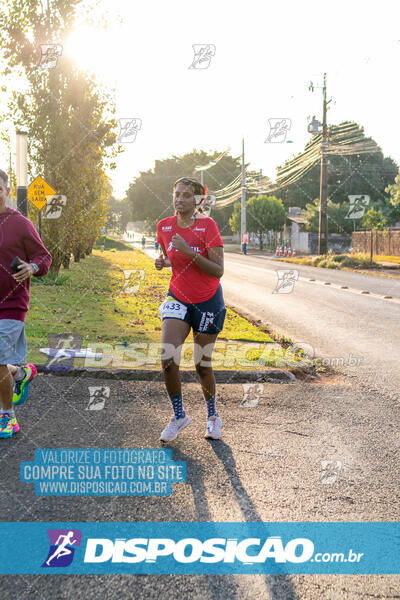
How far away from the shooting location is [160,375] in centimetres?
620

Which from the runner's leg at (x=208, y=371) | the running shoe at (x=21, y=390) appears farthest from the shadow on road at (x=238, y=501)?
the running shoe at (x=21, y=390)

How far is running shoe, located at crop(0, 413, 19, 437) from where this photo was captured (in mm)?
4293

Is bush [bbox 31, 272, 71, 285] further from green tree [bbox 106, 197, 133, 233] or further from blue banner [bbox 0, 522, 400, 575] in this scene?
green tree [bbox 106, 197, 133, 233]

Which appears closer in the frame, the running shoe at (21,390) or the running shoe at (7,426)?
the running shoe at (7,426)

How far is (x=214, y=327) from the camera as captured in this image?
4.36m

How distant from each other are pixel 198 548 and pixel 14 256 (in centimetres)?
251

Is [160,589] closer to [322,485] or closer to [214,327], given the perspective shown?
[322,485]

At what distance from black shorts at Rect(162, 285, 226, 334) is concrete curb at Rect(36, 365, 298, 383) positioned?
6.45 ft

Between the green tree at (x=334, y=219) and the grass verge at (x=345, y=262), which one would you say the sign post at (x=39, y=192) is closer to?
the grass verge at (x=345, y=262)

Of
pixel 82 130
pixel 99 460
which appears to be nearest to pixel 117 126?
pixel 82 130

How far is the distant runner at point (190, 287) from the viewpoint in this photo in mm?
4246

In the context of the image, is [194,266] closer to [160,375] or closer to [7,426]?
[7,426]

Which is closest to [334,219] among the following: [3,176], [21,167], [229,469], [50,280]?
[50,280]

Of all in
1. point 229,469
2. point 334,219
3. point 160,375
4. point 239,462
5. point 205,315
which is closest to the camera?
point 229,469
